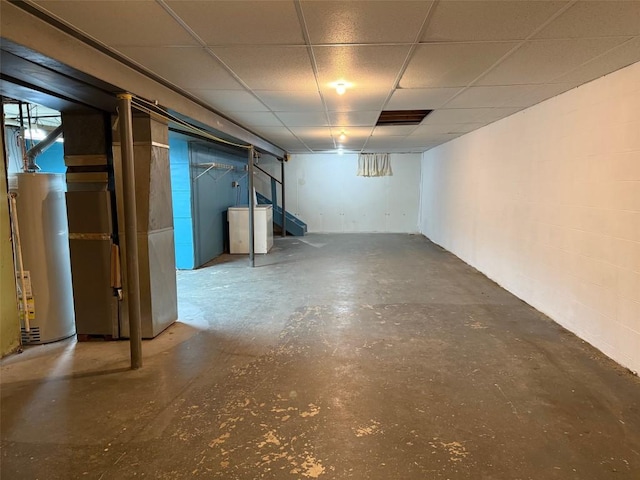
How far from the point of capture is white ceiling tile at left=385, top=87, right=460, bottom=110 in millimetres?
3395

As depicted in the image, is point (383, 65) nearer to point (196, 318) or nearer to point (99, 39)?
point (99, 39)

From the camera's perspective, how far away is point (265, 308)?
4156 millimetres

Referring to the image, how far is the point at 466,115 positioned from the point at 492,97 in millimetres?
964

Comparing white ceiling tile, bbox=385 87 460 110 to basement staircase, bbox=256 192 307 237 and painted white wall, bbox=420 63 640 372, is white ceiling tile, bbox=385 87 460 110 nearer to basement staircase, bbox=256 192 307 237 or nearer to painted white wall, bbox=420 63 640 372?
painted white wall, bbox=420 63 640 372

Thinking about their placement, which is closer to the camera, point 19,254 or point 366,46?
point 366,46

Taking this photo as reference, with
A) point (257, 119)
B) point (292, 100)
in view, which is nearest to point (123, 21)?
point (292, 100)

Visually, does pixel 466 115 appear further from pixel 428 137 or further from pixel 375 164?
pixel 375 164

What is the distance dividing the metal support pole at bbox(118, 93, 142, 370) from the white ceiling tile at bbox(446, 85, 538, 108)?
9.14 feet

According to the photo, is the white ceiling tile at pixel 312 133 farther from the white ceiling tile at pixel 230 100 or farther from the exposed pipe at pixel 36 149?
the exposed pipe at pixel 36 149

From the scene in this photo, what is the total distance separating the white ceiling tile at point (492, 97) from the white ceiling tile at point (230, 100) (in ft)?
6.51

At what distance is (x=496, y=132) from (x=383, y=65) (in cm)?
308

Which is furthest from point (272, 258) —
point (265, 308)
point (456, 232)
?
point (456, 232)

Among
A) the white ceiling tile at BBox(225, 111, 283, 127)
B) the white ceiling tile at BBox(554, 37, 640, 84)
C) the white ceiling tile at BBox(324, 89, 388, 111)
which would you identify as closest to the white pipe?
the white ceiling tile at BBox(225, 111, 283, 127)

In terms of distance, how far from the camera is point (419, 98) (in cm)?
370
